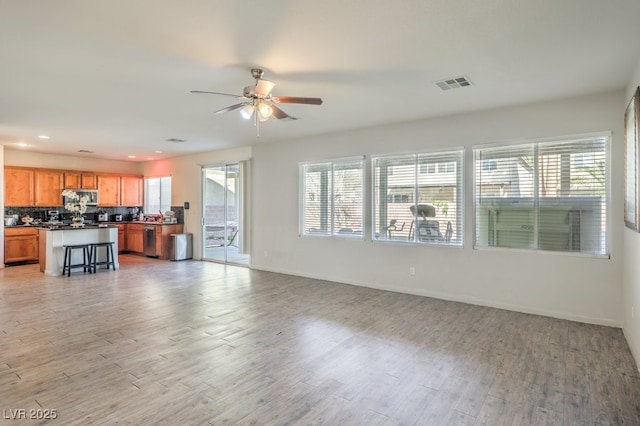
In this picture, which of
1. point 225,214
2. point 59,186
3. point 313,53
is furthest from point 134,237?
point 313,53

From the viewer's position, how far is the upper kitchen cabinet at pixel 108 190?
377 inches

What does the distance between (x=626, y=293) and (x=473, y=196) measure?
6.59 feet

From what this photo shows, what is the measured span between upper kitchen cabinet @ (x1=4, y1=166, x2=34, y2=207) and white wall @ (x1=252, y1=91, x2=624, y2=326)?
5.84 m

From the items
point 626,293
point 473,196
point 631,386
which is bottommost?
point 631,386

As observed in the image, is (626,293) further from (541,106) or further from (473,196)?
(541,106)

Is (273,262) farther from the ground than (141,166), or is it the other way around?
(141,166)

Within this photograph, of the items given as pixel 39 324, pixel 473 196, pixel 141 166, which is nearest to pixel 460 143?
pixel 473 196

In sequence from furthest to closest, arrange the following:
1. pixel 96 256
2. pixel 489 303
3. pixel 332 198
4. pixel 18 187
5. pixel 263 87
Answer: pixel 18 187, pixel 96 256, pixel 332 198, pixel 489 303, pixel 263 87

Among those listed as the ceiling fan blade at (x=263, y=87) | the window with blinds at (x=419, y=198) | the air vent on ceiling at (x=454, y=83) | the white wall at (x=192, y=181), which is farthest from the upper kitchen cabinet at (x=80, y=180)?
the air vent on ceiling at (x=454, y=83)

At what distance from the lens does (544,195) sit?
454 cm

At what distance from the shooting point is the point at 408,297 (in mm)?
5352

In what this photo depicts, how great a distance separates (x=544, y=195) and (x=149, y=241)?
896 centimetres

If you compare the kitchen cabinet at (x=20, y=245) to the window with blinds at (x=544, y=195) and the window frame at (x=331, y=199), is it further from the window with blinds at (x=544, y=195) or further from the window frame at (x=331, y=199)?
the window with blinds at (x=544, y=195)

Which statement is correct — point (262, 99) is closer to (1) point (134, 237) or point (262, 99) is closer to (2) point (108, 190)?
(1) point (134, 237)
